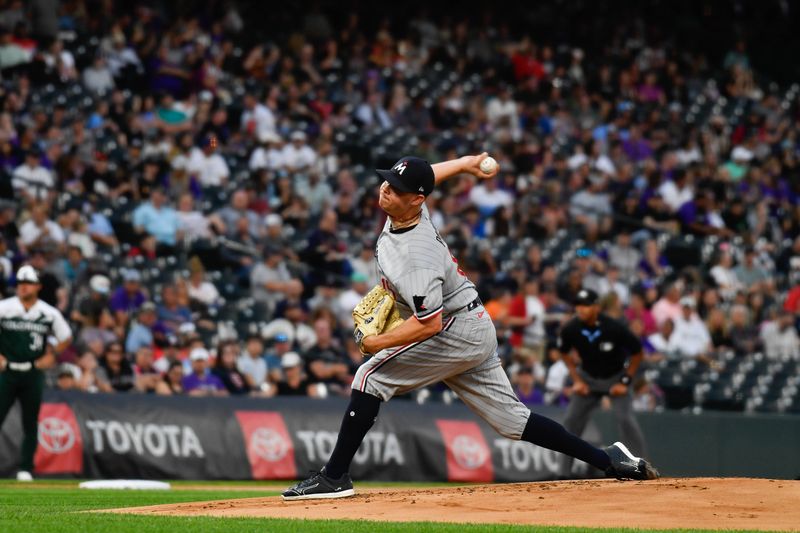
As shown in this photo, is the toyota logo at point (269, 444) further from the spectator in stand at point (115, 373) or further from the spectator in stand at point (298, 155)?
the spectator in stand at point (298, 155)

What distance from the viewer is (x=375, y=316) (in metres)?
7.75

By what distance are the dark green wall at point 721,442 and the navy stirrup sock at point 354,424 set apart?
10.2m

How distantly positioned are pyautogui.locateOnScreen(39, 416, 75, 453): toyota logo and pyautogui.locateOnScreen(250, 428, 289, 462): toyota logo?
2129mm

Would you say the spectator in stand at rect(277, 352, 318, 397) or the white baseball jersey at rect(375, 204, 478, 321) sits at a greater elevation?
the white baseball jersey at rect(375, 204, 478, 321)

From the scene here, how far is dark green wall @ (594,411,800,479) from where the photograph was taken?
17.7 m

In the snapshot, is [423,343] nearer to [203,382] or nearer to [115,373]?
[115,373]

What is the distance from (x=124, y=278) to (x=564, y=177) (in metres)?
9.73

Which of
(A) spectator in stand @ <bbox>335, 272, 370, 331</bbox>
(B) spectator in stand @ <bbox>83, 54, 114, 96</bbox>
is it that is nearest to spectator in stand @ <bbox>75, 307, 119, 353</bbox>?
(A) spectator in stand @ <bbox>335, 272, 370, 331</bbox>

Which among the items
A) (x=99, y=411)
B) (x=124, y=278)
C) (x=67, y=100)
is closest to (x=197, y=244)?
(x=124, y=278)

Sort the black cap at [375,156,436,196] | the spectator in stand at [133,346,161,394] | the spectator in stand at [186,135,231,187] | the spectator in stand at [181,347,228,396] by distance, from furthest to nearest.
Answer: the spectator in stand at [186,135,231,187]
the spectator in stand at [181,347,228,396]
the spectator in stand at [133,346,161,394]
the black cap at [375,156,436,196]

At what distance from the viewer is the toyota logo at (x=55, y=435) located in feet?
45.5

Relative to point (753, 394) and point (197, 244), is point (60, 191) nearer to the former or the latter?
point (197, 244)

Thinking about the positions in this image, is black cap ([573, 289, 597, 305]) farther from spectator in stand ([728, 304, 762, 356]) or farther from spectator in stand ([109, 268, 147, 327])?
spectator in stand ([728, 304, 762, 356])

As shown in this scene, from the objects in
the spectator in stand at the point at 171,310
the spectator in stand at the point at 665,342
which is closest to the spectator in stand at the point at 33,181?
the spectator in stand at the point at 171,310
